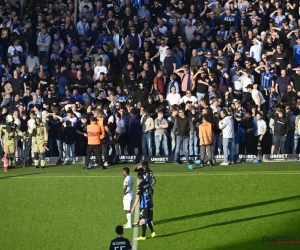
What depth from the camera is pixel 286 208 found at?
980 inches

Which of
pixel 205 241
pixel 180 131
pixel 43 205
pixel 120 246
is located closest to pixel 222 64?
pixel 180 131

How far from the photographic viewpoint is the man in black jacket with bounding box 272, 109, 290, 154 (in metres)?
29.9

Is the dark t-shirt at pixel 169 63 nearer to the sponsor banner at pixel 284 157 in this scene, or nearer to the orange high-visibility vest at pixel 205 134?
the orange high-visibility vest at pixel 205 134

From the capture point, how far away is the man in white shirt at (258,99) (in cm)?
3133

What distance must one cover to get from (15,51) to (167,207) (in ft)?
41.7

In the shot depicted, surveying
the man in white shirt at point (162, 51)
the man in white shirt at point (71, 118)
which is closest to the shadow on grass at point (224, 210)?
the man in white shirt at point (71, 118)

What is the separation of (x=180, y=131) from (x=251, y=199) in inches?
193

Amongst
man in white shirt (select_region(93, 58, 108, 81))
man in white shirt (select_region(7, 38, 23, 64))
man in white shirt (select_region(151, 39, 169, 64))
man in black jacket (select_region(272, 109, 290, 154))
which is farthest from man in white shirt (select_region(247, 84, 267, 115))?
man in white shirt (select_region(7, 38, 23, 64))

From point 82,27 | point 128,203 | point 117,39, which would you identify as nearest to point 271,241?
point 128,203

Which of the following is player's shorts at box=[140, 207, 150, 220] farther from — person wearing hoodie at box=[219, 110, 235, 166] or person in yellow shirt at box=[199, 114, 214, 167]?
person wearing hoodie at box=[219, 110, 235, 166]

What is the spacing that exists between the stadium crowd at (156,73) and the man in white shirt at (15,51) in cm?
5

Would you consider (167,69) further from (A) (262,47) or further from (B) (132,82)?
(A) (262,47)

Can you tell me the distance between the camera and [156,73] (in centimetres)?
3403

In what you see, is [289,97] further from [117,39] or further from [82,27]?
[82,27]
